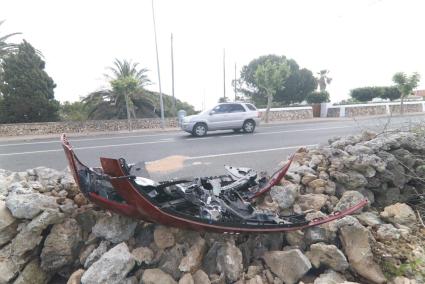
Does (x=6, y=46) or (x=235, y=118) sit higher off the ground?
(x=6, y=46)

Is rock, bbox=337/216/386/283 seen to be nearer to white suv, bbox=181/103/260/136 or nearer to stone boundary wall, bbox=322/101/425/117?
white suv, bbox=181/103/260/136

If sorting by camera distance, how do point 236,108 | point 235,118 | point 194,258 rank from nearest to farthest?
point 194,258 < point 235,118 < point 236,108

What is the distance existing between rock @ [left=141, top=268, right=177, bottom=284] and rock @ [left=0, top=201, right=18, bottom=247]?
4.89ft

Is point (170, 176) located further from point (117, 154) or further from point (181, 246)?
point (117, 154)

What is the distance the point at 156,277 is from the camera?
306 cm

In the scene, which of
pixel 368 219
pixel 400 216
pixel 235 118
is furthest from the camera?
pixel 235 118

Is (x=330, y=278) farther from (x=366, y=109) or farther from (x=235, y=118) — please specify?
(x=366, y=109)

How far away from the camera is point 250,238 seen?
3.62 metres

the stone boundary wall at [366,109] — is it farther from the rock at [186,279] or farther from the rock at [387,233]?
the rock at [186,279]

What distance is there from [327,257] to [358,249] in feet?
1.18

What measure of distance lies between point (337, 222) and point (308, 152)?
221 cm

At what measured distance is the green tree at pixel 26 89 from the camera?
20234 millimetres

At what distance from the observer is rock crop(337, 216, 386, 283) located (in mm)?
3324

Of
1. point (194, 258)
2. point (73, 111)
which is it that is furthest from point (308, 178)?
point (73, 111)
